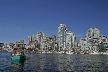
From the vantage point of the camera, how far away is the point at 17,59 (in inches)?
3937

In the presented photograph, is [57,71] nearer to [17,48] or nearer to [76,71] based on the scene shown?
[76,71]

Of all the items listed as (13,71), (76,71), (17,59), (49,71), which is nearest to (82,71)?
(76,71)

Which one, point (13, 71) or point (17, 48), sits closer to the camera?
point (13, 71)

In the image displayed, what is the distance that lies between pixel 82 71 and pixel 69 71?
14.4 feet

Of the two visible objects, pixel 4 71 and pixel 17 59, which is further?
pixel 17 59

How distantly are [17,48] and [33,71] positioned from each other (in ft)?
138

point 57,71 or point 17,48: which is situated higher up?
point 17,48

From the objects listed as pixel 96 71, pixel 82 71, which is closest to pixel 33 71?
pixel 82 71

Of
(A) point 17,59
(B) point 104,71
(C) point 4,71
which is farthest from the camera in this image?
(A) point 17,59

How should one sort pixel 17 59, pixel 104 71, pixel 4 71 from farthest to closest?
pixel 17 59 → pixel 104 71 → pixel 4 71

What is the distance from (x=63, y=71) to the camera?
66.8 metres

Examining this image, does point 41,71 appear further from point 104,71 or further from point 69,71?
point 104,71

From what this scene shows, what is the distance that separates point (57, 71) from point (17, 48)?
44.0 m

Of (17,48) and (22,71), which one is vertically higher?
(17,48)
